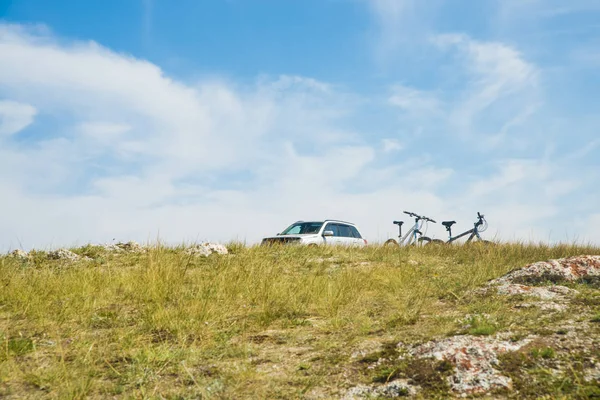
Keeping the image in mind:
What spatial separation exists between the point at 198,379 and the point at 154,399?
0.52 meters

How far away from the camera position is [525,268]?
29.7ft

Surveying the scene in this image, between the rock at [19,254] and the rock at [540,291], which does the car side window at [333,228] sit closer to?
the rock at [19,254]

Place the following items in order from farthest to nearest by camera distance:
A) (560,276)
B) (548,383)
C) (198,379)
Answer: (560,276), (198,379), (548,383)

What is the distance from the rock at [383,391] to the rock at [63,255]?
11084 mm

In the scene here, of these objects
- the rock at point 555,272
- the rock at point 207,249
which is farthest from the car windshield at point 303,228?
the rock at point 555,272

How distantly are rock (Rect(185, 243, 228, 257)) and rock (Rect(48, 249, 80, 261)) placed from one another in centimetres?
291

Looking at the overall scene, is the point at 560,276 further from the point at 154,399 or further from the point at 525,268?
the point at 154,399

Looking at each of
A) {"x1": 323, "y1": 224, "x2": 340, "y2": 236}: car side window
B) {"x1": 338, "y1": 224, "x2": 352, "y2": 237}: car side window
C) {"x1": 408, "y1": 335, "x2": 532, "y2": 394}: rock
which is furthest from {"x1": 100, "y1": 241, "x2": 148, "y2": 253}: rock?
{"x1": 408, "y1": 335, "x2": 532, "y2": 394}: rock

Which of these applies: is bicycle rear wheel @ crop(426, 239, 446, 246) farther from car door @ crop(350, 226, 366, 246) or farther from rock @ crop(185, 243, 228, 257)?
rock @ crop(185, 243, 228, 257)

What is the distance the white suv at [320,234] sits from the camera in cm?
A: 1769

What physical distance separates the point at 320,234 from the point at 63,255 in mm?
8494

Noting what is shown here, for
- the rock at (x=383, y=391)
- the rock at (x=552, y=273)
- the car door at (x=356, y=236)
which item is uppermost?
the car door at (x=356, y=236)

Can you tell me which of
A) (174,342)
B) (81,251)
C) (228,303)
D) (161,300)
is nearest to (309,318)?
(228,303)

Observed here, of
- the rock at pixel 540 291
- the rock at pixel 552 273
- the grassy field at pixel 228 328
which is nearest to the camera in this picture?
the grassy field at pixel 228 328
